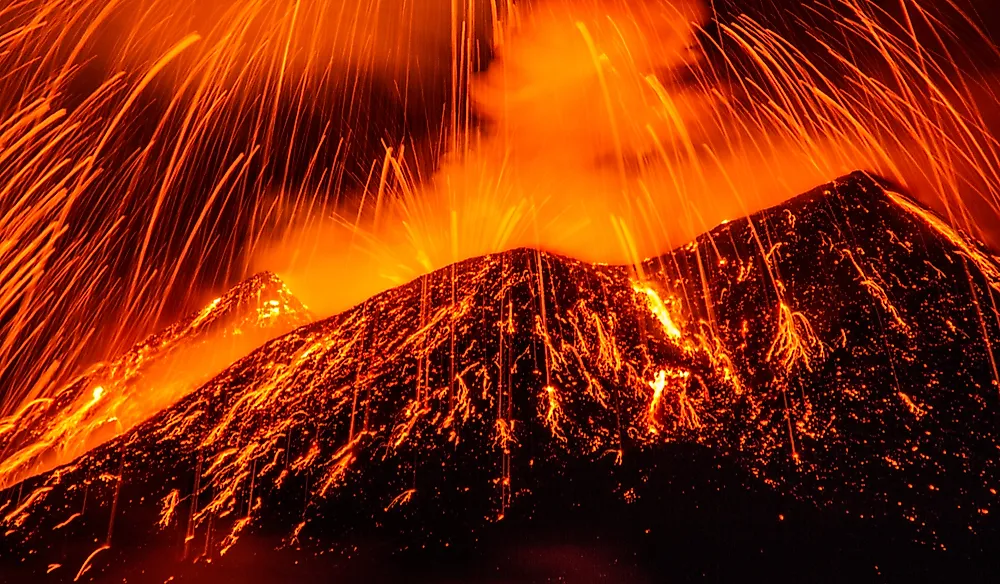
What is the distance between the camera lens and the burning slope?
85000mm

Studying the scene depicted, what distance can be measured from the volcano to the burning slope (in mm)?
29194

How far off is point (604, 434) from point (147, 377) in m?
81.2

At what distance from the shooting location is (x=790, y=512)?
118ft

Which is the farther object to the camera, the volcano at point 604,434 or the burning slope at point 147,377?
the burning slope at point 147,377

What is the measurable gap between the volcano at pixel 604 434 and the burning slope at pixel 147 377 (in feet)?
95.8

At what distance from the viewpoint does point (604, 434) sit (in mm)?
46031

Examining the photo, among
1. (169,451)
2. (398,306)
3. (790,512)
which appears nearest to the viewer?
(790,512)

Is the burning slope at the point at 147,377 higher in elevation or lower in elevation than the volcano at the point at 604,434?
higher

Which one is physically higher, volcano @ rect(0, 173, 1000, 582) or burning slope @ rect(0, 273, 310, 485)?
burning slope @ rect(0, 273, 310, 485)

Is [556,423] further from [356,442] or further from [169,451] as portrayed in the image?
[169,451]

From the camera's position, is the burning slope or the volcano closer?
the volcano

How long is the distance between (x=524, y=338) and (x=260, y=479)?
2255 cm

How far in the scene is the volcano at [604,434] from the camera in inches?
1359

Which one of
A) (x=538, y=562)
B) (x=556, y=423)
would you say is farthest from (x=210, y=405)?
(x=538, y=562)
